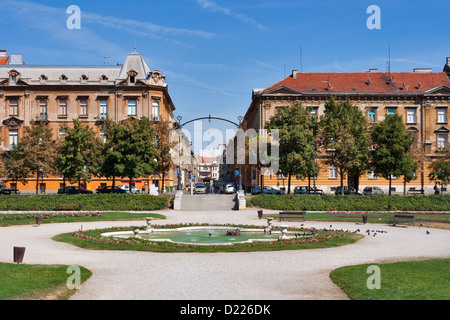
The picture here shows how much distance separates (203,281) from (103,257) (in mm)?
5188

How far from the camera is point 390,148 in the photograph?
46.7 meters

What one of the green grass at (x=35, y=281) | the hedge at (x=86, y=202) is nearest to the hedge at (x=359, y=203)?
the hedge at (x=86, y=202)

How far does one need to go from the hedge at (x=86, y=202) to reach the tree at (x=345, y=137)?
18.5m

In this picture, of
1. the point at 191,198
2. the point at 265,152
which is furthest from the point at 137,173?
the point at 265,152

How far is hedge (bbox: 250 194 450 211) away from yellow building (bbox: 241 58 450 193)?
74.8 feet

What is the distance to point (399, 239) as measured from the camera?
20078 millimetres

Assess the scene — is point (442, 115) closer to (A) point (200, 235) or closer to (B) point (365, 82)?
(B) point (365, 82)

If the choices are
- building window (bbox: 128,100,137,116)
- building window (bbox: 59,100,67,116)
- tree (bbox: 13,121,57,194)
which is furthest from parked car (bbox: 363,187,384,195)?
building window (bbox: 59,100,67,116)

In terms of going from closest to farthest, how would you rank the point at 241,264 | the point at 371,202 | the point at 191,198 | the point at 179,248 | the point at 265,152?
the point at 241,264 < the point at 179,248 < the point at 371,202 < the point at 191,198 < the point at 265,152

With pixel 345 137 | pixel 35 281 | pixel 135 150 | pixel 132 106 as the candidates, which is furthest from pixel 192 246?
pixel 132 106

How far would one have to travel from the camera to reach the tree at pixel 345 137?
44344 millimetres

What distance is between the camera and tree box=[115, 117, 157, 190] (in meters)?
45.4

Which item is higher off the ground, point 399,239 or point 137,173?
point 137,173
